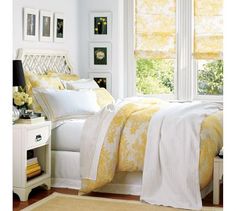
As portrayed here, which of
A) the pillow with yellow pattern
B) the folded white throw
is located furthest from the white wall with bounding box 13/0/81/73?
the folded white throw

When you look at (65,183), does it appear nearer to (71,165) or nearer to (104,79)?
(71,165)

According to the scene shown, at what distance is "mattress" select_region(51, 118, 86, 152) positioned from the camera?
4.17m

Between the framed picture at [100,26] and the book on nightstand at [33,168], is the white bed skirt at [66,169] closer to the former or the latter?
the book on nightstand at [33,168]

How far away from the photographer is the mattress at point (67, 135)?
4.17 meters

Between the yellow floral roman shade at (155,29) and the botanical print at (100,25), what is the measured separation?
52 centimetres

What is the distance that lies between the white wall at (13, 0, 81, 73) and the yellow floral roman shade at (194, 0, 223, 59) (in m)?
1.64

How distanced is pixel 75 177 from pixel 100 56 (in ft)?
8.04

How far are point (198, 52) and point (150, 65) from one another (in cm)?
73

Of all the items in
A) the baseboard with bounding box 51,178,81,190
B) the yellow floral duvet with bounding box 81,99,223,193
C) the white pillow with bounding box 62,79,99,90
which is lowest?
the baseboard with bounding box 51,178,81,190

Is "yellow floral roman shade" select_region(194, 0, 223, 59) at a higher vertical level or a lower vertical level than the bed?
higher

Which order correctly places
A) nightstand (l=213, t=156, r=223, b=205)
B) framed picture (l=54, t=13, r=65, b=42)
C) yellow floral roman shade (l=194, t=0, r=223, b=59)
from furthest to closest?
yellow floral roman shade (l=194, t=0, r=223, b=59) < framed picture (l=54, t=13, r=65, b=42) < nightstand (l=213, t=156, r=223, b=205)

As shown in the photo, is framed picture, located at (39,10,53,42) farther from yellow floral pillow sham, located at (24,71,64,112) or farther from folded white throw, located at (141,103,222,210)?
folded white throw, located at (141,103,222,210)
